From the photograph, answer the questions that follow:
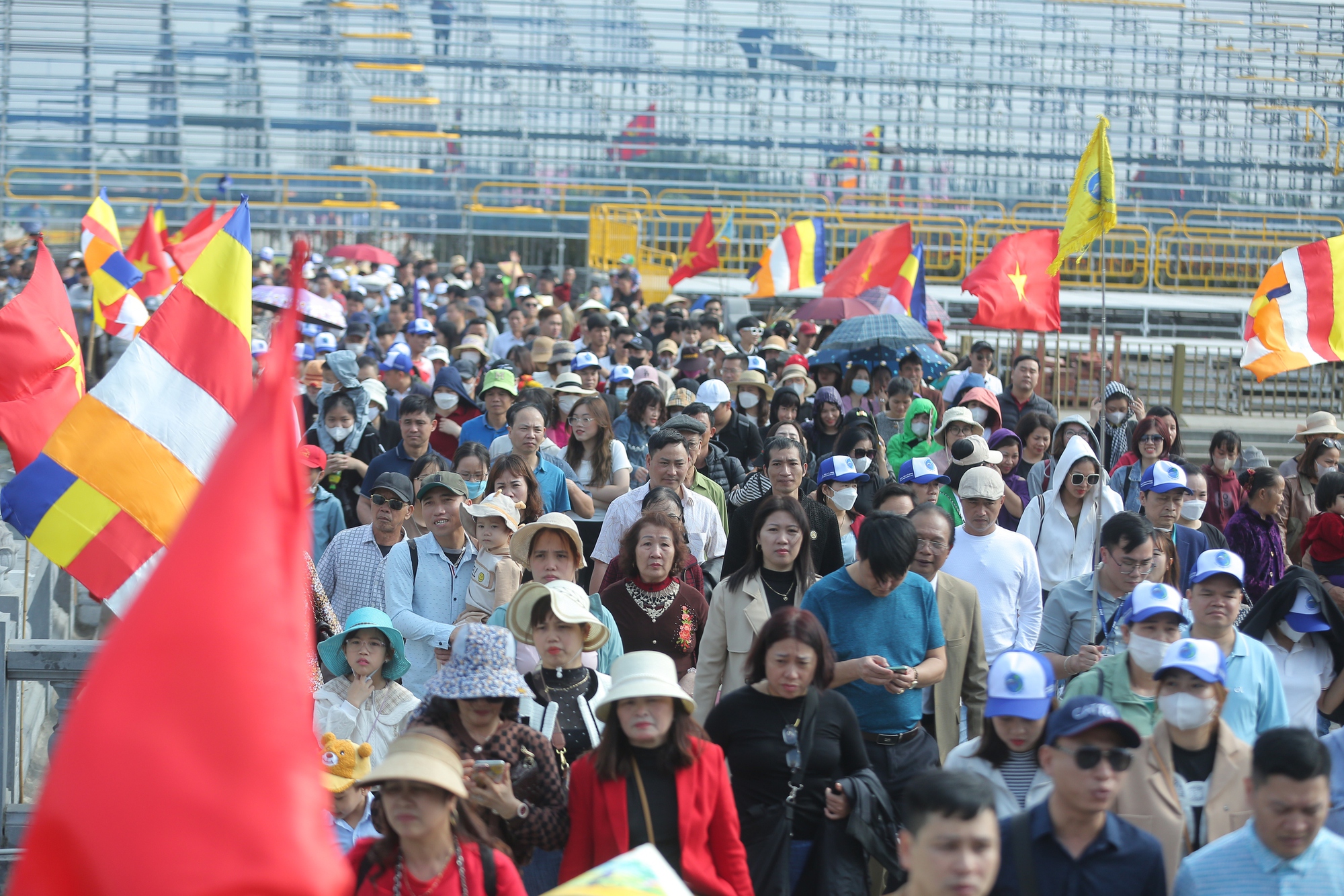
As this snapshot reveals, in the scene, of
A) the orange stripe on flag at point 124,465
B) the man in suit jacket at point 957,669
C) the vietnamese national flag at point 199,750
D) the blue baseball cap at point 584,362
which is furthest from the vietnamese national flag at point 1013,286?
the vietnamese national flag at point 199,750

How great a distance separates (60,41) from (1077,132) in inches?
904

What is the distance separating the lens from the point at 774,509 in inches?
212

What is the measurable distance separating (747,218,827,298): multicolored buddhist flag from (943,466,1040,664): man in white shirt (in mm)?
10646

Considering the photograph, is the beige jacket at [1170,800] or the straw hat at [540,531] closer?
the beige jacket at [1170,800]

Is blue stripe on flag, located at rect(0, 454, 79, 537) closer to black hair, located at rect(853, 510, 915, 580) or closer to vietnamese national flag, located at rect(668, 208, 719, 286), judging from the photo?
black hair, located at rect(853, 510, 915, 580)

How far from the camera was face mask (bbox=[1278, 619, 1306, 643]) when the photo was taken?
17.0ft

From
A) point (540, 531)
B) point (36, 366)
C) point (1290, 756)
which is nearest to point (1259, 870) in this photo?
point (1290, 756)

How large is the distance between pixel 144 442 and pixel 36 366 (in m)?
1.47

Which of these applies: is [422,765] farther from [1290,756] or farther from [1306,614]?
[1306,614]

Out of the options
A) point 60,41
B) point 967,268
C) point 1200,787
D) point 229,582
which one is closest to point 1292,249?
point 1200,787

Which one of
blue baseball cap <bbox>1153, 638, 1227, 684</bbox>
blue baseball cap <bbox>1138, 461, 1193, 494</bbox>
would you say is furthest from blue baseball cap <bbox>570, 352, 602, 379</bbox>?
blue baseball cap <bbox>1153, 638, 1227, 684</bbox>

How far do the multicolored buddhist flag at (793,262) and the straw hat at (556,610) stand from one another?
39.2 ft

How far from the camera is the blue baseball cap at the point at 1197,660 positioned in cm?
377

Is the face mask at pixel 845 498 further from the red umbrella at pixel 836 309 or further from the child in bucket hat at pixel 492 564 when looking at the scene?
the red umbrella at pixel 836 309
